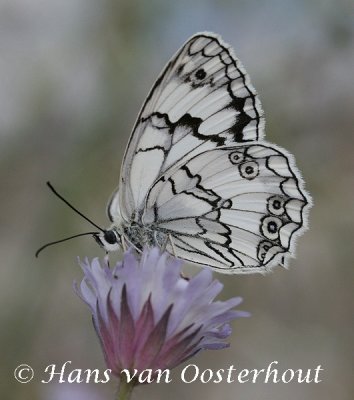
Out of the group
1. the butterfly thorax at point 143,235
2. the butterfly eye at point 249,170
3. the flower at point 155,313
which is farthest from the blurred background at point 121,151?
the flower at point 155,313

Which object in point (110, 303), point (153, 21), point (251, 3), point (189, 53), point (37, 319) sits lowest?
point (110, 303)

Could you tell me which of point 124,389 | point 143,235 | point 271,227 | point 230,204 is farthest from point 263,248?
point 124,389

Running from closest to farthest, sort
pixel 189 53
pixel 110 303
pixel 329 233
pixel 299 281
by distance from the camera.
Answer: pixel 110 303, pixel 189 53, pixel 329 233, pixel 299 281

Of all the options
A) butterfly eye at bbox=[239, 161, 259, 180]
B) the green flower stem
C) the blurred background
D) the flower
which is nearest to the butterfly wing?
butterfly eye at bbox=[239, 161, 259, 180]

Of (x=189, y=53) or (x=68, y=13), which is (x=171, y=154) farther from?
(x=68, y=13)

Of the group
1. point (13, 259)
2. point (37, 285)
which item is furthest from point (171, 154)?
point (13, 259)

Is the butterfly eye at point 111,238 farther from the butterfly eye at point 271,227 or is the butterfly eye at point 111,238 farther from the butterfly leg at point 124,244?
the butterfly eye at point 271,227
